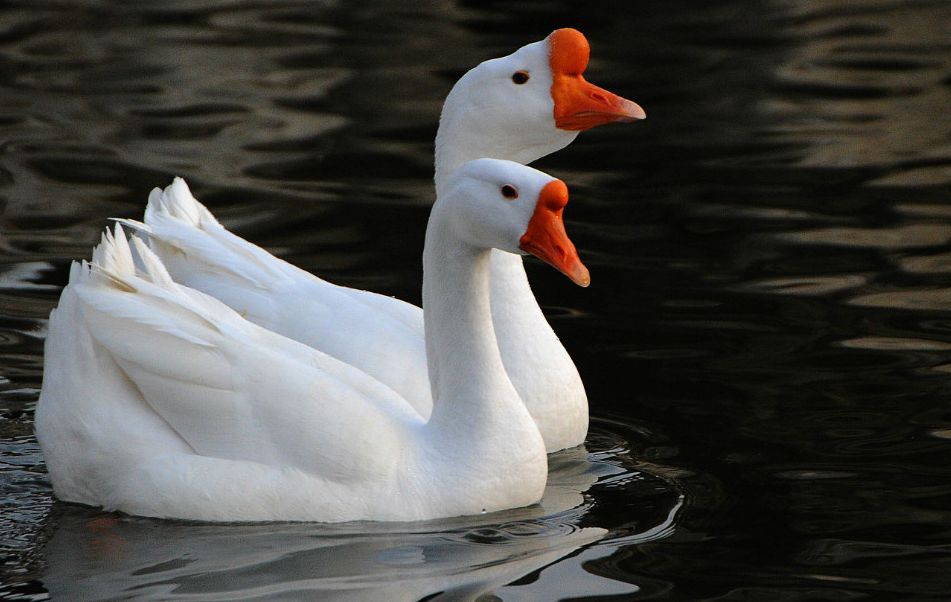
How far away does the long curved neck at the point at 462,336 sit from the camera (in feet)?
18.2

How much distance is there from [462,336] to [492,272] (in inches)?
41.8

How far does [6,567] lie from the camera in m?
Answer: 5.10

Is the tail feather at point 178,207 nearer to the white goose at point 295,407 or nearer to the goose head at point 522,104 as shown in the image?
the white goose at point 295,407

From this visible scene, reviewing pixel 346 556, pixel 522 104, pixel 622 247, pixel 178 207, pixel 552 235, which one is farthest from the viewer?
pixel 622 247

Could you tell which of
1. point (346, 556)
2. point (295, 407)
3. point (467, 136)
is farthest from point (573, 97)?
point (346, 556)

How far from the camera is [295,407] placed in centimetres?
538

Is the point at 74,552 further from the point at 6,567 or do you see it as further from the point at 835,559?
the point at 835,559

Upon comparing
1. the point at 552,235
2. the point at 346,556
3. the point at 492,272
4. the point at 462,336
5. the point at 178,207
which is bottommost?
the point at 346,556

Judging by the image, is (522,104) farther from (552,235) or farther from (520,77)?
(552,235)

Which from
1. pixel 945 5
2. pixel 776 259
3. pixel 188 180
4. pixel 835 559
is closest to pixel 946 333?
pixel 776 259

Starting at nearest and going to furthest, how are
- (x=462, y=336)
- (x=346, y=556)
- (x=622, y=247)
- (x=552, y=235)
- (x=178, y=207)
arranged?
1. (x=346, y=556)
2. (x=552, y=235)
3. (x=462, y=336)
4. (x=178, y=207)
5. (x=622, y=247)

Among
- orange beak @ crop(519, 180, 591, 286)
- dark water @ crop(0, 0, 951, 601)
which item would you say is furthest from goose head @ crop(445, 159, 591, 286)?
dark water @ crop(0, 0, 951, 601)

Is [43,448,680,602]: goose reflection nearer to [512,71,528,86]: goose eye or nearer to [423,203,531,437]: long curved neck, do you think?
[423,203,531,437]: long curved neck

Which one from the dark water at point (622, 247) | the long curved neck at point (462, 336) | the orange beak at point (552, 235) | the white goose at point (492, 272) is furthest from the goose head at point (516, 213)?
the dark water at point (622, 247)
